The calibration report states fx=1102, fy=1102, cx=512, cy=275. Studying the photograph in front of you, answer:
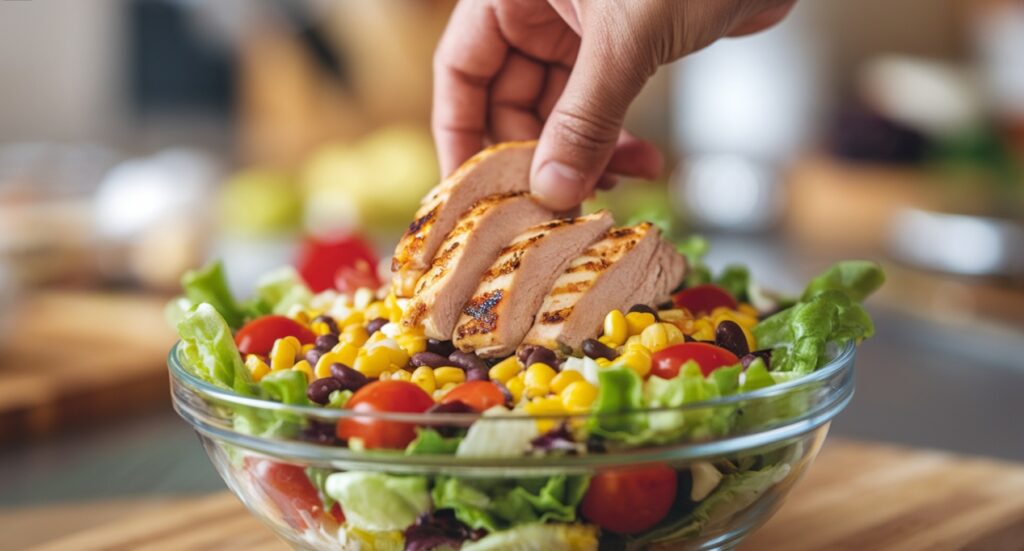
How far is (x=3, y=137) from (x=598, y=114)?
601 centimetres

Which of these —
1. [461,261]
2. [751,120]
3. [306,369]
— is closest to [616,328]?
[461,261]

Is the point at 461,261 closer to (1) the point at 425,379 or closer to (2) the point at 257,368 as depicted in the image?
(1) the point at 425,379

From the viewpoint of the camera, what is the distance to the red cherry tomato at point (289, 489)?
1478mm

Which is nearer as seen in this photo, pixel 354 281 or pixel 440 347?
pixel 440 347

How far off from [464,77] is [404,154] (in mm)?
3627

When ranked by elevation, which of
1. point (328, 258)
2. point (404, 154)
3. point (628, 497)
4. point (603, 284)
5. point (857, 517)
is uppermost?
point (603, 284)

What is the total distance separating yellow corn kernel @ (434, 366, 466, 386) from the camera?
1586 millimetres

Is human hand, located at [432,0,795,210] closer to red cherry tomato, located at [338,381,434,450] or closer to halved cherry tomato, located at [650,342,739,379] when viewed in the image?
halved cherry tomato, located at [650,342,739,379]

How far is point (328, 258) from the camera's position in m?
2.82

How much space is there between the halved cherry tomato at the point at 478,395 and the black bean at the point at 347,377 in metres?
0.12

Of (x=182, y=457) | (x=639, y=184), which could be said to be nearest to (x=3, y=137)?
(x=639, y=184)

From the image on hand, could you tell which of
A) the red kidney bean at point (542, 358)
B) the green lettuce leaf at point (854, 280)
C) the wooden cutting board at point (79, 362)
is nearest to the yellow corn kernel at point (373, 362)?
the red kidney bean at point (542, 358)

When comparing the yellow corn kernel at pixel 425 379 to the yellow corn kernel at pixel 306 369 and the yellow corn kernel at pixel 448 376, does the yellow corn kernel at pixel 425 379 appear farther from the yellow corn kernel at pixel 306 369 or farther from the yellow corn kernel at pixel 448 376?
the yellow corn kernel at pixel 306 369

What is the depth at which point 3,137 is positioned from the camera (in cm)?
681
